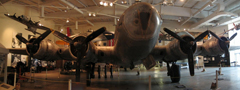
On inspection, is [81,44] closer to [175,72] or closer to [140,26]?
[140,26]

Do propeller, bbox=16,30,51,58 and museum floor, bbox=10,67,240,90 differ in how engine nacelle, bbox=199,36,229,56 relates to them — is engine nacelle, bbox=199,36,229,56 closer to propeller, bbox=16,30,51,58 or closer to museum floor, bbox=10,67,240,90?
museum floor, bbox=10,67,240,90

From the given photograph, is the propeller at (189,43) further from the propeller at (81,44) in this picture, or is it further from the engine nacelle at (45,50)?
the engine nacelle at (45,50)

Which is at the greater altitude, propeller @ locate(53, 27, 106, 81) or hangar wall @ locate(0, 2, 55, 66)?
hangar wall @ locate(0, 2, 55, 66)

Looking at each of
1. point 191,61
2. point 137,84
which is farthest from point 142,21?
point 137,84

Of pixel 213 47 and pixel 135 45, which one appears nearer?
pixel 135 45

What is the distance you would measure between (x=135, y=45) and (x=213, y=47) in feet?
17.6

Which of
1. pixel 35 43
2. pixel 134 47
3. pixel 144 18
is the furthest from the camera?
pixel 35 43

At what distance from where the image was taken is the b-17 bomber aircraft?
198 inches

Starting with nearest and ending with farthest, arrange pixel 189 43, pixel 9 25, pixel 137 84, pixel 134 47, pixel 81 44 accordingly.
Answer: pixel 134 47
pixel 81 44
pixel 189 43
pixel 137 84
pixel 9 25

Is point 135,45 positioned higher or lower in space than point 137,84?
higher

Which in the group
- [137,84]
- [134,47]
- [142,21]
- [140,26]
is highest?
[142,21]

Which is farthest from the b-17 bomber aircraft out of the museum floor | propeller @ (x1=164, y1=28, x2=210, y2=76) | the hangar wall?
the hangar wall

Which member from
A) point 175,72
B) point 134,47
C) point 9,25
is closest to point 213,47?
point 175,72

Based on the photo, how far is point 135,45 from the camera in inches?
223
